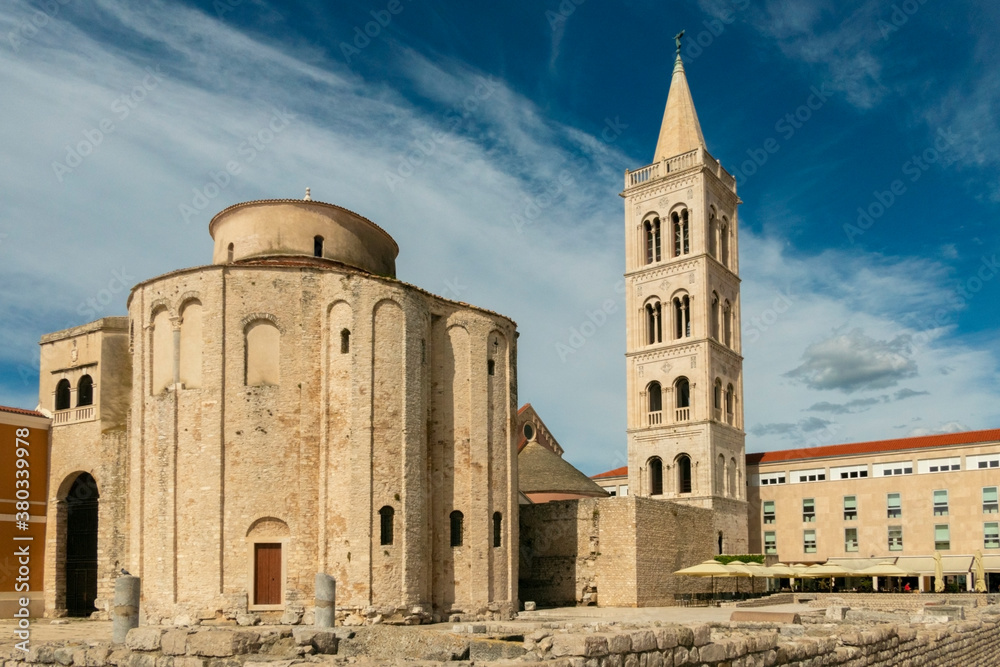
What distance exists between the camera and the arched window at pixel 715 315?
4988cm

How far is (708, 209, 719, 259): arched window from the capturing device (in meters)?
51.0

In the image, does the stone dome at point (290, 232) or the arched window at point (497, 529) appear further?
the stone dome at point (290, 232)

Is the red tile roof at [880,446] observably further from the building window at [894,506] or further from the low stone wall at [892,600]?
the low stone wall at [892,600]

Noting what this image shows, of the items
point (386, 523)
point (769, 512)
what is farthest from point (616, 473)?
point (386, 523)

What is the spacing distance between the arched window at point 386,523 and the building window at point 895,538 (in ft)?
106

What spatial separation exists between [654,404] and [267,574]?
2826 cm

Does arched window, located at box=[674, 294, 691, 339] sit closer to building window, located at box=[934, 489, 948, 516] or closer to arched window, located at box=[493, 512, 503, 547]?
building window, located at box=[934, 489, 948, 516]

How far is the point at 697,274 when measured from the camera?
162 ft

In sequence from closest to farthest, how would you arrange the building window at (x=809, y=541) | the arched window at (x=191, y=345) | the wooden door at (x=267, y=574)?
the wooden door at (x=267, y=574)
the arched window at (x=191, y=345)
the building window at (x=809, y=541)

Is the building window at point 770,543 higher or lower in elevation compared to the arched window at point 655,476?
lower

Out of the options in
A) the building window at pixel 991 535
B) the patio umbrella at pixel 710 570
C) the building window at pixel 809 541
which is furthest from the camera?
the building window at pixel 809 541

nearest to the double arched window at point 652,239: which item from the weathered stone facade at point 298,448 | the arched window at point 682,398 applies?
the arched window at point 682,398

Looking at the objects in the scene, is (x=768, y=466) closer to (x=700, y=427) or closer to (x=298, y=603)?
(x=700, y=427)

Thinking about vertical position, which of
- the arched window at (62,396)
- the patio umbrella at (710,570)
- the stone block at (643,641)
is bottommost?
the patio umbrella at (710,570)
